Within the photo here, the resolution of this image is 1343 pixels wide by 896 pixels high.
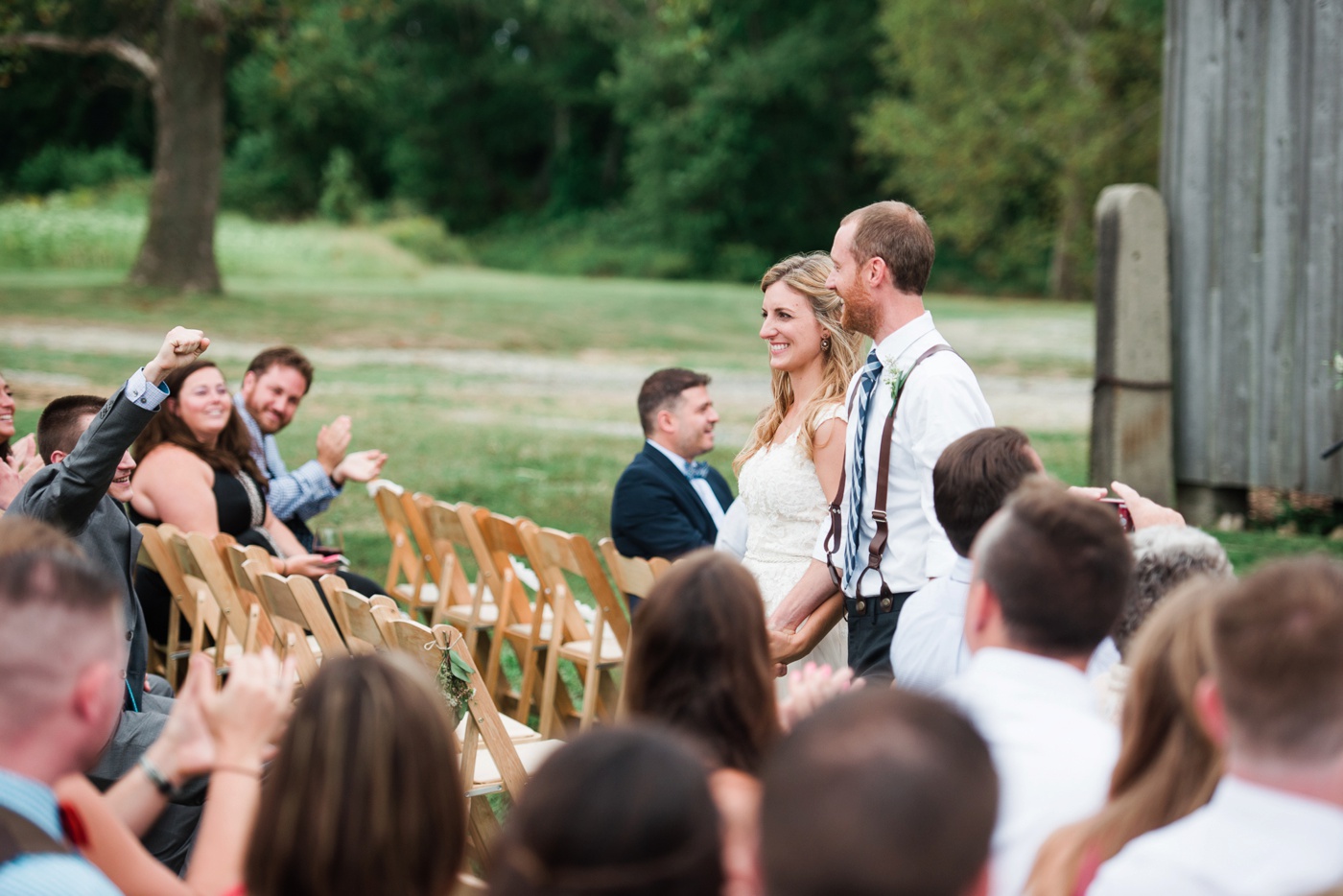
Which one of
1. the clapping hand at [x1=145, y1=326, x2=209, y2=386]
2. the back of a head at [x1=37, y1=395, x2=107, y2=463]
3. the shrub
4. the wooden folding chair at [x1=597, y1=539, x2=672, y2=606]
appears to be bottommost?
the wooden folding chair at [x1=597, y1=539, x2=672, y2=606]

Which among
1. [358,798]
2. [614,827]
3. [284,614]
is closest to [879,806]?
[614,827]

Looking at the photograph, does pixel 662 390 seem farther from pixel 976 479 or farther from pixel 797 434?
pixel 976 479

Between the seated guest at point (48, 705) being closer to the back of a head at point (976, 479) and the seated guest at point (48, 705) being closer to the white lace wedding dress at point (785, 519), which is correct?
the back of a head at point (976, 479)

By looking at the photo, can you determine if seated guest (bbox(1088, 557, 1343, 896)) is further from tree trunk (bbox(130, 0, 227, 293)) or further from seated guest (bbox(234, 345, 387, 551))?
tree trunk (bbox(130, 0, 227, 293))

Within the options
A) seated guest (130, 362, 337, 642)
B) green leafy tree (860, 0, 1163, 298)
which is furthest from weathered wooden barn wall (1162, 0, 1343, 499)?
green leafy tree (860, 0, 1163, 298)

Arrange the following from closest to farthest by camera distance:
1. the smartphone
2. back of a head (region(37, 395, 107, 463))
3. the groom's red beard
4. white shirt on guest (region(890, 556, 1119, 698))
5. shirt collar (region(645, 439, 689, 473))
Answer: white shirt on guest (region(890, 556, 1119, 698))
the smartphone
the groom's red beard
back of a head (region(37, 395, 107, 463))
shirt collar (region(645, 439, 689, 473))

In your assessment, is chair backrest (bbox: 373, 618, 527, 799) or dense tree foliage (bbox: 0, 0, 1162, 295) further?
dense tree foliage (bbox: 0, 0, 1162, 295)

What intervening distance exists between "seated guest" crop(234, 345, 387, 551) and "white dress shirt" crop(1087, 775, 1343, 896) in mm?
5453

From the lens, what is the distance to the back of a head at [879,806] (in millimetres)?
1679

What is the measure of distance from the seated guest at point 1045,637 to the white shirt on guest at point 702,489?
12.0 feet

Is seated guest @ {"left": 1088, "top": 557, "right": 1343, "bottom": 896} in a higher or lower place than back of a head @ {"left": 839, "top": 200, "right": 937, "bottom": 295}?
lower

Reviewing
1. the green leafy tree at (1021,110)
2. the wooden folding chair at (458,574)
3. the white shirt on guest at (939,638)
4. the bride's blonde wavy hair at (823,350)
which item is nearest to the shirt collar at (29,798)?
the white shirt on guest at (939,638)

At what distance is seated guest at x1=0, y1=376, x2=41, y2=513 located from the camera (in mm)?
4980

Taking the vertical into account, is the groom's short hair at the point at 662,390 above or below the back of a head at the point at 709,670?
above
